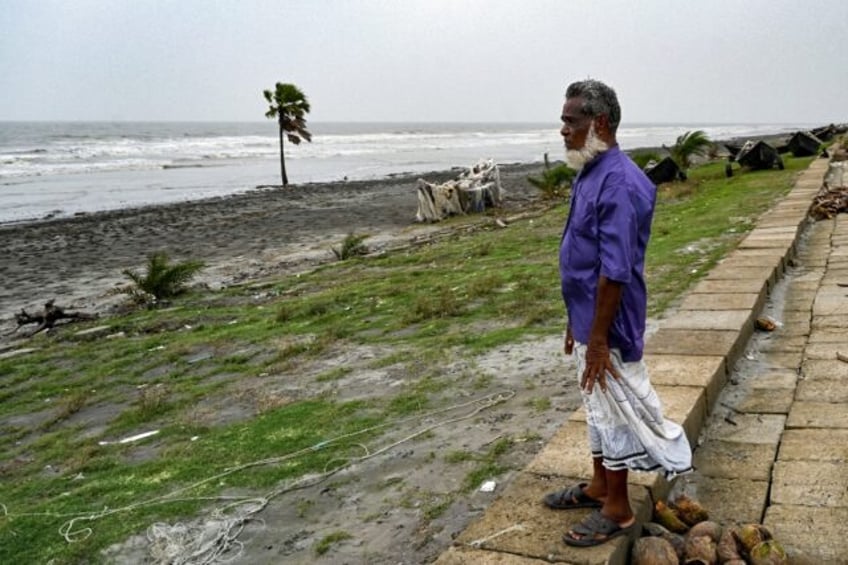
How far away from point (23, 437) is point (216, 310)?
13.4 ft

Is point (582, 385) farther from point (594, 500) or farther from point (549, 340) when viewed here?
point (549, 340)

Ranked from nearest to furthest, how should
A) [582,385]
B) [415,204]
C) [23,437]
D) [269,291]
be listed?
[582,385] → [23,437] → [269,291] → [415,204]

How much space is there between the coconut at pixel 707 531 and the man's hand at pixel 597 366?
70 cm

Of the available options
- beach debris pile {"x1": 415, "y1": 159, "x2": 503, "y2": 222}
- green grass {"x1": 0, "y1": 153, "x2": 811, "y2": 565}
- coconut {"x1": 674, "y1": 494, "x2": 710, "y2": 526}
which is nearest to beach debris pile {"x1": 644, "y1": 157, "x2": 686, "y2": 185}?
beach debris pile {"x1": 415, "y1": 159, "x2": 503, "y2": 222}

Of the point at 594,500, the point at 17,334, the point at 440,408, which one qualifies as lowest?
the point at 17,334

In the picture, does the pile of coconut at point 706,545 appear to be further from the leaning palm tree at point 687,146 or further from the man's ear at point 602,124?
the leaning palm tree at point 687,146

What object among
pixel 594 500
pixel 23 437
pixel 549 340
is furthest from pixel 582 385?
pixel 23 437

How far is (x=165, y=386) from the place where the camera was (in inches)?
248

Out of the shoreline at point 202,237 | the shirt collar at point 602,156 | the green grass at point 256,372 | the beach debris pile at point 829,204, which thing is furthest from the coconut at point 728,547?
the shoreline at point 202,237

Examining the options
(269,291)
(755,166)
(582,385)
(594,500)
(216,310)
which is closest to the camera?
(582,385)

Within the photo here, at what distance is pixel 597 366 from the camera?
95.0 inches

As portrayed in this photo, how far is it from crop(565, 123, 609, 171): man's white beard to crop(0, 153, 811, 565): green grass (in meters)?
1.66

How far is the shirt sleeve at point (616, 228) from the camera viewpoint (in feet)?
7.55

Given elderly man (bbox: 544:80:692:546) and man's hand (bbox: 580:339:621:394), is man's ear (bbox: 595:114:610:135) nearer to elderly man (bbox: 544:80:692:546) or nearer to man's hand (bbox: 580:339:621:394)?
elderly man (bbox: 544:80:692:546)
